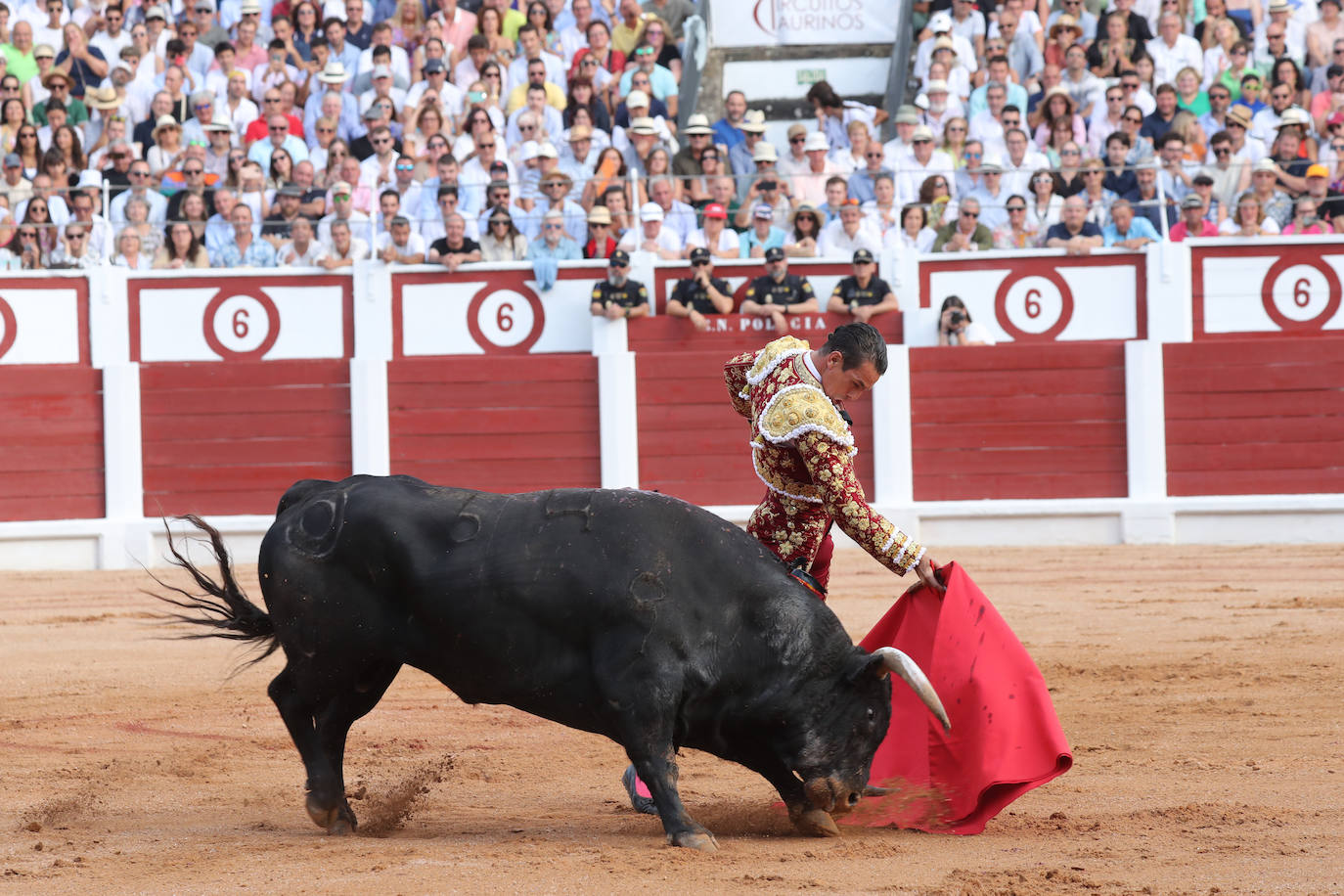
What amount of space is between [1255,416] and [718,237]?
354 centimetres

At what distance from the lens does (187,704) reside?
539 cm

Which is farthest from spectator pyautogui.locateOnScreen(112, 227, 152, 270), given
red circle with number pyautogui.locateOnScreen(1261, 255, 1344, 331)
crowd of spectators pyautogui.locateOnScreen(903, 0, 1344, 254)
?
red circle with number pyautogui.locateOnScreen(1261, 255, 1344, 331)

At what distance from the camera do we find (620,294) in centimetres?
991

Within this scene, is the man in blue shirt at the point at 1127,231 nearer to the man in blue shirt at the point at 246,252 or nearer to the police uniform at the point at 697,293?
the police uniform at the point at 697,293

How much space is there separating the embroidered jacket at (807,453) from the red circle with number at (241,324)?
23.0ft

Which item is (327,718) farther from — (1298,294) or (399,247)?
(1298,294)

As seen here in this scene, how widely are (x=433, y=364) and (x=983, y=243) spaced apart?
3.56 metres

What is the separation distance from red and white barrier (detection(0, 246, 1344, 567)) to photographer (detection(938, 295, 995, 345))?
88 millimetres

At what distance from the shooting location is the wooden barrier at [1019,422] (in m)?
10.1

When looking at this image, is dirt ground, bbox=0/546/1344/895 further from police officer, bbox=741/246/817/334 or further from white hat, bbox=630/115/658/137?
white hat, bbox=630/115/658/137

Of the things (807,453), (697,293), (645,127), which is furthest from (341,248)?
(807,453)

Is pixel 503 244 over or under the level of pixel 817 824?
over

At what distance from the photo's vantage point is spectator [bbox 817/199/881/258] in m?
9.93

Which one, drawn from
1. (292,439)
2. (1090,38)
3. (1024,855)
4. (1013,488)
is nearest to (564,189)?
(292,439)
